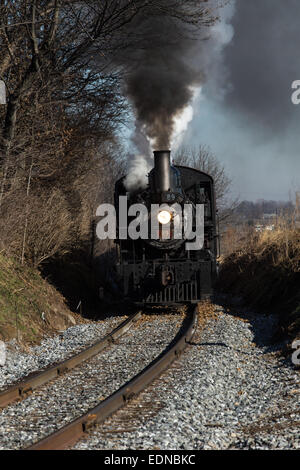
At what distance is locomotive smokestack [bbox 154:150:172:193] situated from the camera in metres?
11.8

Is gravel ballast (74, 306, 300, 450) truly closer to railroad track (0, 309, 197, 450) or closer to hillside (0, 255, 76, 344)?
railroad track (0, 309, 197, 450)

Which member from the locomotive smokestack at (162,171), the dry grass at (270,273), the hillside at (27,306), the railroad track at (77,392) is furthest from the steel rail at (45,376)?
the locomotive smokestack at (162,171)

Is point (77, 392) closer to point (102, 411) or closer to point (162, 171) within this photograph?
point (102, 411)

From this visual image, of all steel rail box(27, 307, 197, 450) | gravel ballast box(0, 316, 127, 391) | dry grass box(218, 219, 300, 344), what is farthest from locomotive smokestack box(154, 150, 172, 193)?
steel rail box(27, 307, 197, 450)

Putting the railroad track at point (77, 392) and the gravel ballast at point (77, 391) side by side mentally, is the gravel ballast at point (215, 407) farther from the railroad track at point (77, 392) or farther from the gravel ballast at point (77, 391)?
the gravel ballast at point (77, 391)

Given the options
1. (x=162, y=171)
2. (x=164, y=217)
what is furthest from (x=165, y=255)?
(x=162, y=171)

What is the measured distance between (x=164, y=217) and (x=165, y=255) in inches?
39.0

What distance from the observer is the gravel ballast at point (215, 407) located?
456 centimetres

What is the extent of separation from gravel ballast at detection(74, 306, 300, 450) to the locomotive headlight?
169 inches

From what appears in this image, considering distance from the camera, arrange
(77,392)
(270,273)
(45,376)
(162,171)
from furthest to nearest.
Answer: (270,273) < (162,171) < (45,376) < (77,392)

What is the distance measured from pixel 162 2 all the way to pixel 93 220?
11.2 metres

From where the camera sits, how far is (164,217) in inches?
490
